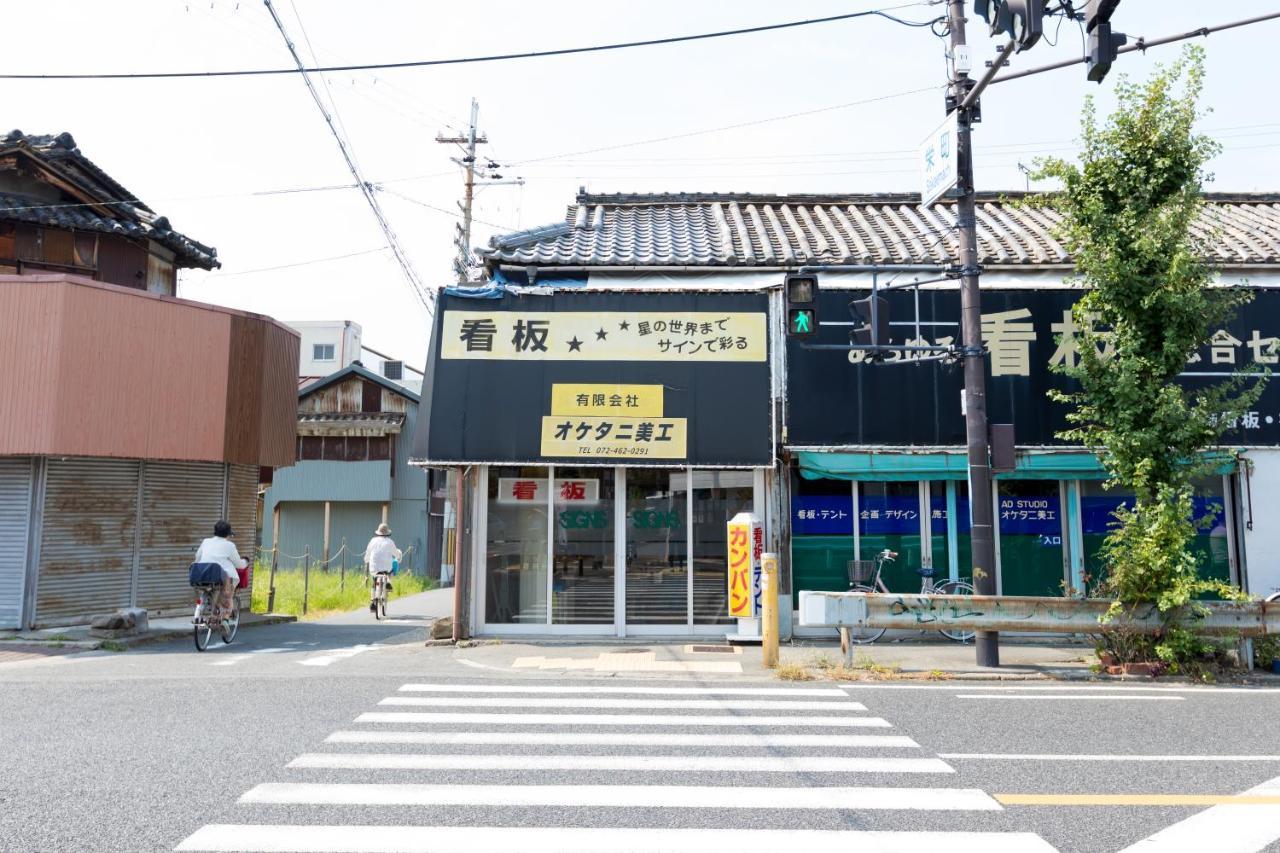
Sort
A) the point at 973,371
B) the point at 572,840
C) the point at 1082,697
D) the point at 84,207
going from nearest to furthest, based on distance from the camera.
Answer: the point at 572,840 → the point at 1082,697 → the point at 973,371 → the point at 84,207

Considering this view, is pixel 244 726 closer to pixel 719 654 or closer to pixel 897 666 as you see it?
pixel 719 654

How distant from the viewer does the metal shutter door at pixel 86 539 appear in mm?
14297

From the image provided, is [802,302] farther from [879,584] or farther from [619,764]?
[619,764]

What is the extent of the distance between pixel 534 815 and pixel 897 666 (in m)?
6.80

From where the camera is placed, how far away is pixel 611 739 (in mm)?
7250

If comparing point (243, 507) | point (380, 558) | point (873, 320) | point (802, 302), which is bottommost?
point (380, 558)

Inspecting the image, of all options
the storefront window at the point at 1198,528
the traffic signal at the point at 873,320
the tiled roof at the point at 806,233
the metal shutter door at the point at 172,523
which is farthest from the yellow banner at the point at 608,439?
the metal shutter door at the point at 172,523

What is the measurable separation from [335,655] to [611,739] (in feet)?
21.5

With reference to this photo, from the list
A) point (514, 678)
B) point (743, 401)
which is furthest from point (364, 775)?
point (743, 401)

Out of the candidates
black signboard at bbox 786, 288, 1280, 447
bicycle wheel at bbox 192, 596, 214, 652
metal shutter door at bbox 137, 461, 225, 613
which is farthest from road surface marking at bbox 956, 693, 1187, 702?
metal shutter door at bbox 137, 461, 225, 613

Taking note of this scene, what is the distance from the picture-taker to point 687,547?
44.8 feet

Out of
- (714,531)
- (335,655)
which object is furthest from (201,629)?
(714,531)

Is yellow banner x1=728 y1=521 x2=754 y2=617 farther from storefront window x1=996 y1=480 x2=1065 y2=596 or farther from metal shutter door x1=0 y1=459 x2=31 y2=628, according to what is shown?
metal shutter door x1=0 y1=459 x2=31 y2=628

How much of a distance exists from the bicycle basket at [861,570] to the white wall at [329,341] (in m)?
38.4
